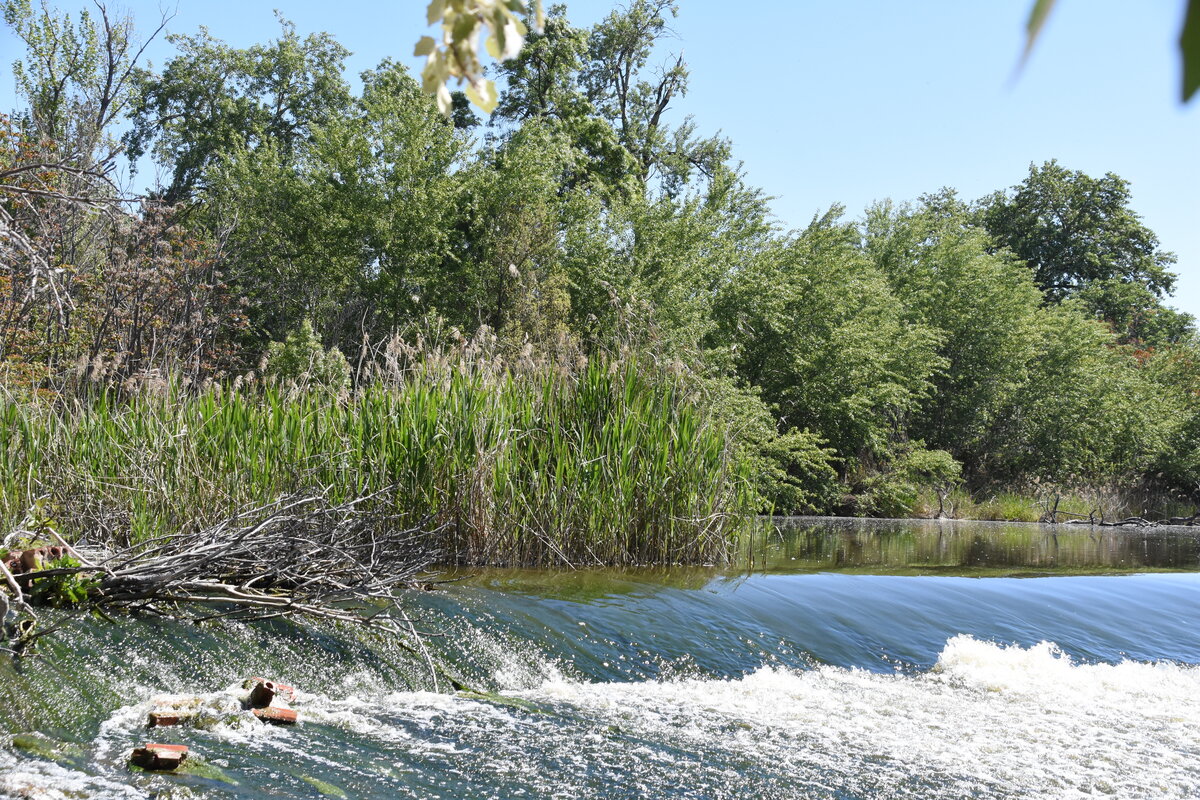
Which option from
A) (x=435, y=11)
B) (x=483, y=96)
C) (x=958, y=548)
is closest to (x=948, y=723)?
(x=483, y=96)

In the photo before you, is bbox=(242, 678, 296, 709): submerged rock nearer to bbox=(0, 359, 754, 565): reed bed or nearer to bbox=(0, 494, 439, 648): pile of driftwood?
bbox=(0, 494, 439, 648): pile of driftwood

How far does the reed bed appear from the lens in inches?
261

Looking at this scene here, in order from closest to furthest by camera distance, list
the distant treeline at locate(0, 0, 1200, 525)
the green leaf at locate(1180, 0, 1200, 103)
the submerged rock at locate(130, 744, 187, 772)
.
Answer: the green leaf at locate(1180, 0, 1200, 103) → the submerged rock at locate(130, 744, 187, 772) → the distant treeline at locate(0, 0, 1200, 525)

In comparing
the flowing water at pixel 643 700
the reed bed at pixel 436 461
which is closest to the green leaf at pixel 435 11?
the flowing water at pixel 643 700

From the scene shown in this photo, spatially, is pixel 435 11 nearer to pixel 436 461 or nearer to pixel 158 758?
pixel 158 758

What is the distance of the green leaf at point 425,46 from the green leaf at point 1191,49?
784 mm

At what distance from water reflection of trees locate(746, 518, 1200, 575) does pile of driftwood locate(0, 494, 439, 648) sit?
186 inches

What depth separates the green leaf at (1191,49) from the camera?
20.7 inches

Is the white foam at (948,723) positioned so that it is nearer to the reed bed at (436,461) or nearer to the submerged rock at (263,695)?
the submerged rock at (263,695)

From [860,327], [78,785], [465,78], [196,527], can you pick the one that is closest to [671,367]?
[196,527]

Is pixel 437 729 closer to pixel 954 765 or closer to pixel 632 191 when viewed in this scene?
pixel 954 765

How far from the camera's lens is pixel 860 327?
25.1m

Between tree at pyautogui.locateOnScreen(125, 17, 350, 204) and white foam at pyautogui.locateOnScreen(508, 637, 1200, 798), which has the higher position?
tree at pyautogui.locateOnScreen(125, 17, 350, 204)

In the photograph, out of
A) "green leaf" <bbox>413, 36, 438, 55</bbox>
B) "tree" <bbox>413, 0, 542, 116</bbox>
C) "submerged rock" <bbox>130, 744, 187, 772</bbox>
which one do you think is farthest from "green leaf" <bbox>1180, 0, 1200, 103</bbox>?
"submerged rock" <bbox>130, 744, 187, 772</bbox>
